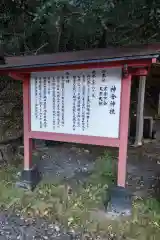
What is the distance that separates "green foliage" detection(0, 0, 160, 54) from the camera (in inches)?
222

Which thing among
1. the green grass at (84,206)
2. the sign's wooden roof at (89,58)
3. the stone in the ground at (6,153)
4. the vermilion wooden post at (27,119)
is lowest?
the green grass at (84,206)

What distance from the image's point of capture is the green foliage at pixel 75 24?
563cm

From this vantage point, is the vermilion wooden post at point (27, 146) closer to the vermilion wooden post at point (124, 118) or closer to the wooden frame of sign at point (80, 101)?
the wooden frame of sign at point (80, 101)

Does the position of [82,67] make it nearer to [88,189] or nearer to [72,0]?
[72,0]

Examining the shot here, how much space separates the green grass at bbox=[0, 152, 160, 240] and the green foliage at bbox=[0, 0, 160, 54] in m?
3.30

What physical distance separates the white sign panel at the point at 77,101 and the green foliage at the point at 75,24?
156cm

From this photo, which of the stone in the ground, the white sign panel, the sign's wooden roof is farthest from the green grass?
the sign's wooden roof

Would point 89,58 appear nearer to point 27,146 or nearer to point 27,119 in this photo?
point 27,119

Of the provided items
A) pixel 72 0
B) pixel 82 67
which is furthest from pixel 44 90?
pixel 72 0

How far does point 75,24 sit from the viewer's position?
22.1 ft

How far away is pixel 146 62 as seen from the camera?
3.54 metres

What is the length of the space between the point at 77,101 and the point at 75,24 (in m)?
3.15

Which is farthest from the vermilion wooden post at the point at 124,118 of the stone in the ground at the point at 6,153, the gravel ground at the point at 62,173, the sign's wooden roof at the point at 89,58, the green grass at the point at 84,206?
the stone in the ground at the point at 6,153

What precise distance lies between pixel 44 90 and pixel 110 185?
207cm
